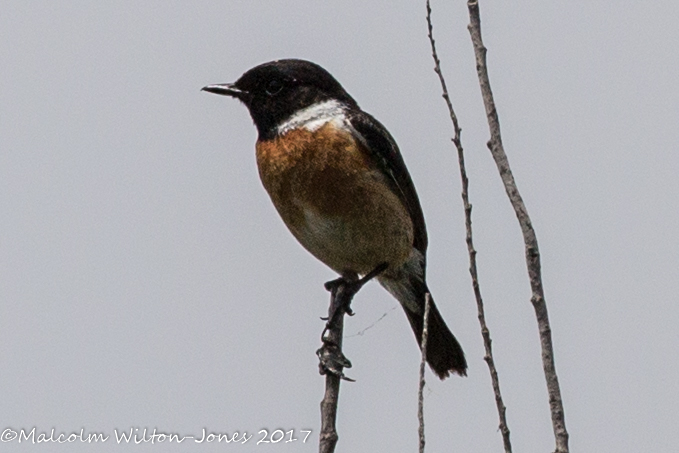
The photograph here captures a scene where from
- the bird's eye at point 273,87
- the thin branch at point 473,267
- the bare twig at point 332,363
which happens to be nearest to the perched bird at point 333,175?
the bird's eye at point 273,87

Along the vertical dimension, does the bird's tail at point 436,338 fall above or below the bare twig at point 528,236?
below

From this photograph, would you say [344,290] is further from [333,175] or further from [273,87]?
[273,87]

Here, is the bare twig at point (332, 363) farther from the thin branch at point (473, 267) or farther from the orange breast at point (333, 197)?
the thin branch at point (473, 267)

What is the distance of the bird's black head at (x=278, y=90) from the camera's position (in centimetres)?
702

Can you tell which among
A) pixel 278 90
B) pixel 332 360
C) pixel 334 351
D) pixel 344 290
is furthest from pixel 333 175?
pixel 332 360

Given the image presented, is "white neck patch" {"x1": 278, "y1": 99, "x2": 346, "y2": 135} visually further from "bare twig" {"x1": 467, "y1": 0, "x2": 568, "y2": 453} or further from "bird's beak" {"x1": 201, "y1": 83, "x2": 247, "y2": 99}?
"bare twig" {"x1": 467, "y1": 0, "x2": 568, "y2": 453}

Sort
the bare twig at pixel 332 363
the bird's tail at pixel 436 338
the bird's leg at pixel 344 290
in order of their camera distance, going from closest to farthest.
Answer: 1. the bare twig at pixel 332 363
2. the bird's leg at pixel 344 290
3. the bird's tail at pixel 436 338

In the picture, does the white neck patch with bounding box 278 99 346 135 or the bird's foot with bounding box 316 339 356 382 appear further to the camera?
the white neck patch with bounding box 278 99 346 135

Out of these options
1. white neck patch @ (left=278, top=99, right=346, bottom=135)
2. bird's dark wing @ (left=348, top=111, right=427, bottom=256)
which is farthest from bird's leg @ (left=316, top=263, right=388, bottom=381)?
white neck patch @ (left=278, top=99, right=346, bottom=135)

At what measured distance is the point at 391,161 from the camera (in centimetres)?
691

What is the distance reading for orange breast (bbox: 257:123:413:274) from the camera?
6.53 m

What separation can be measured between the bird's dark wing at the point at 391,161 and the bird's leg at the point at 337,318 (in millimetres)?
390

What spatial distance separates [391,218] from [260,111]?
107cm

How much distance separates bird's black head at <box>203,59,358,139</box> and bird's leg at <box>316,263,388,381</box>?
3.36ft
